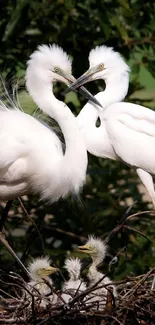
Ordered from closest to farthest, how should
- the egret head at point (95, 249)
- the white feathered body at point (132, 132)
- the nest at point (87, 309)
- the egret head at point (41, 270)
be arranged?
1. the nest at point (87, 309)
2. the egret head at point (41, 270)
3. the egret head at point (95, 249)
4. the white feathered body at point (132, 132)

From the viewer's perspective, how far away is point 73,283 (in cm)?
581

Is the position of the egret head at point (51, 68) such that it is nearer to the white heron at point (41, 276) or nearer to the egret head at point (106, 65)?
the egret head at point (106, 65)

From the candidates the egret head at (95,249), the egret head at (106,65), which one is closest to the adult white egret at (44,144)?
the egret head at (106,65)

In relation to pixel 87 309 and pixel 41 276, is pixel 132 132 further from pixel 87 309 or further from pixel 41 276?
pixel 87 309

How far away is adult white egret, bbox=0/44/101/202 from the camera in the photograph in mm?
6125

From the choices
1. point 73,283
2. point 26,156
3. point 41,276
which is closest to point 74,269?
point 73,283

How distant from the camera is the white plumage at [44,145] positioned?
241 inches

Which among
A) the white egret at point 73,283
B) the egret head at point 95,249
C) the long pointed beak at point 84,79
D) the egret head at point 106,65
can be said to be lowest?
the white egret at point 73,283

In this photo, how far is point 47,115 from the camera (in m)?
6.77

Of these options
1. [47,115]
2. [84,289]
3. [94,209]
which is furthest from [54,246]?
[84,289]

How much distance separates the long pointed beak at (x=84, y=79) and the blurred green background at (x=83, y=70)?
497 mm

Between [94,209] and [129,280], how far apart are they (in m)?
1.89

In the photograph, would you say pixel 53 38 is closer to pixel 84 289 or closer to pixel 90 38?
pixel 90 38

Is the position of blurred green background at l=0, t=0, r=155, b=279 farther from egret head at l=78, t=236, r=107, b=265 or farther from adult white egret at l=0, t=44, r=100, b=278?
egret head at l=78, t=236, r=107, b=265
